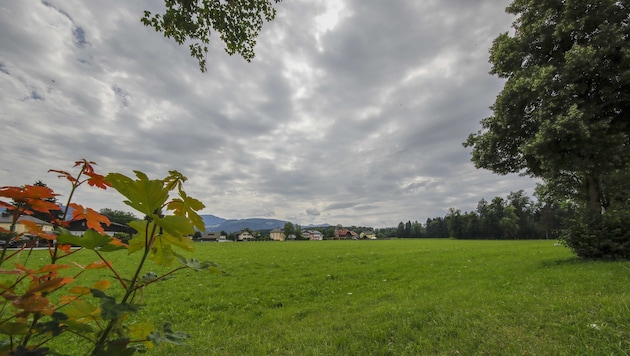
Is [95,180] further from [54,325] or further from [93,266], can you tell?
[54,325]

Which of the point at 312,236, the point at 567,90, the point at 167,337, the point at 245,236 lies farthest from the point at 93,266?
the point at 245,236

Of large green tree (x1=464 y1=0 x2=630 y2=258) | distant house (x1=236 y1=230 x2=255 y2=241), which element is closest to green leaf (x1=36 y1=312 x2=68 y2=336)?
large green tree (x1=464 y1=0 x2=630 y2=258)

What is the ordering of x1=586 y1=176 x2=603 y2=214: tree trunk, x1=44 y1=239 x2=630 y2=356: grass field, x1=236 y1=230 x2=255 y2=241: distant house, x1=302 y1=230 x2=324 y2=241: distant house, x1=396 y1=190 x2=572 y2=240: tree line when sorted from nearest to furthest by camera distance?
x1=44 y1=239 x2=630 y2=356: grass field < x1=586 y1=176 x2=603 y2=214: tree trunk < x1=396 y1=190 x2=572 y2=240: tree line < x1=302 y1=230 x2=324 y2=241: distant house < x1=236 y1=230 x2=255 y2=241: distant house

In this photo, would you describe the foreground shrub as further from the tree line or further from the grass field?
the tree line

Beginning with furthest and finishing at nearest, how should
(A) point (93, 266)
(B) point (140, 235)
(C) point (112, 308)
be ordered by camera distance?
(A) point (93, 266) < (B) point (140, 235) < (C) point (112, 308)

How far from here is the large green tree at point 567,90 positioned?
880 cm

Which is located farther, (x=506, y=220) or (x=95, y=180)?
(x=506, y=220)

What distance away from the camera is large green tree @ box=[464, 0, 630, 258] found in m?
8.80

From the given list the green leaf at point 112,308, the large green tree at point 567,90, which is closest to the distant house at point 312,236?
the large green tree at point 567,90

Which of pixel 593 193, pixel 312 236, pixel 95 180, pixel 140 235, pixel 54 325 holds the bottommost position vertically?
pixel 312 236

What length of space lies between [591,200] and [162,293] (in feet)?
55.9

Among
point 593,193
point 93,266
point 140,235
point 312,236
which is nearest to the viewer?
point 140,235

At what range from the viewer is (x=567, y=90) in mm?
9047

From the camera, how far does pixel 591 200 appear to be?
1148 centimetres
